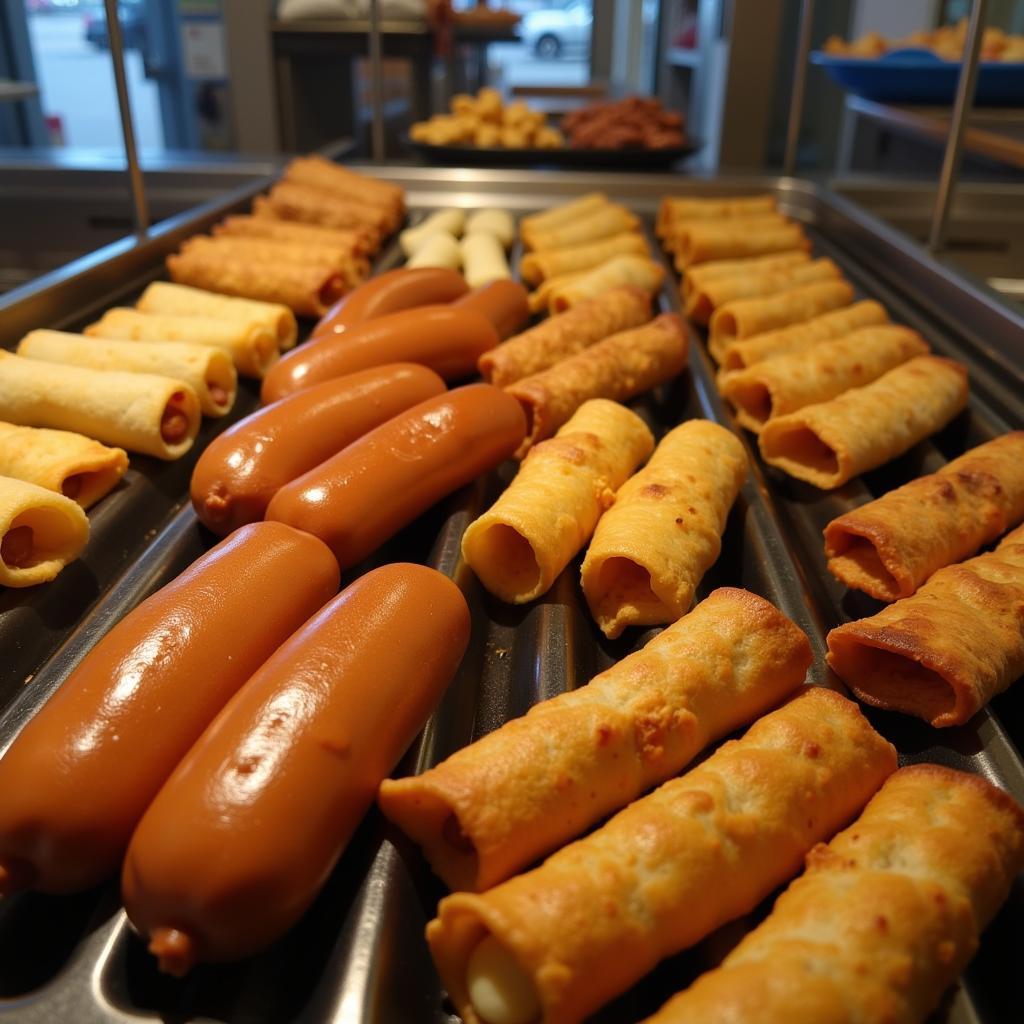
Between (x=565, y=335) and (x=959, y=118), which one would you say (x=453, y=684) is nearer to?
(x=565, y=335)

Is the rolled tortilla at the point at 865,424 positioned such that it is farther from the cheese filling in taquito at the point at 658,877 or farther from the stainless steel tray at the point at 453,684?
the cheese filling in taquito at the point at 658,877

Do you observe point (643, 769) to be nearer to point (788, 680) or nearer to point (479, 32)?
point (788, 680)

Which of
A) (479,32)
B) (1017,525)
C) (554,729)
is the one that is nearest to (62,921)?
(554,729)

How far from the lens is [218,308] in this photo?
2.61 meters

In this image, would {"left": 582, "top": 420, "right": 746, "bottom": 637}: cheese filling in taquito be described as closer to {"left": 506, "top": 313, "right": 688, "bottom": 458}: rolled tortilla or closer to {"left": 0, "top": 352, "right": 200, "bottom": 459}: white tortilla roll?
{"left": 506, "top": 313, "right": 688, "bottom": 458}: rolled tortilla

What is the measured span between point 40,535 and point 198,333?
3.09ft

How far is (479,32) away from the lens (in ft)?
23.8

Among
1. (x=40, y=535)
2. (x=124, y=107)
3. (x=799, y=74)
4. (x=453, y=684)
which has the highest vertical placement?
(x=799, y=74)

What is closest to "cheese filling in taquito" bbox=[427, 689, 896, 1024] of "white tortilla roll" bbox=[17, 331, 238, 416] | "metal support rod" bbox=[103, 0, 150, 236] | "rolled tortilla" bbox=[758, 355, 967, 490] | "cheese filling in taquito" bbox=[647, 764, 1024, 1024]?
"cheese filling in taquito" bbox=[647, 764, 1024, 1024]

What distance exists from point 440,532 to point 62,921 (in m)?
0.95

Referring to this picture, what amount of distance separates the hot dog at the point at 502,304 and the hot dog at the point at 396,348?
111mm

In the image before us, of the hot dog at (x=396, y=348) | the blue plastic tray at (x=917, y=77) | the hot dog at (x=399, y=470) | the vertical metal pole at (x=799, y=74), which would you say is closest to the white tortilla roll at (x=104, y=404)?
the hot dog at (x=396, y=348)

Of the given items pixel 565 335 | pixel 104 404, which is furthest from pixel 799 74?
pixel 104 404

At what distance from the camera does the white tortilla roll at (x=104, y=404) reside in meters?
1.98
